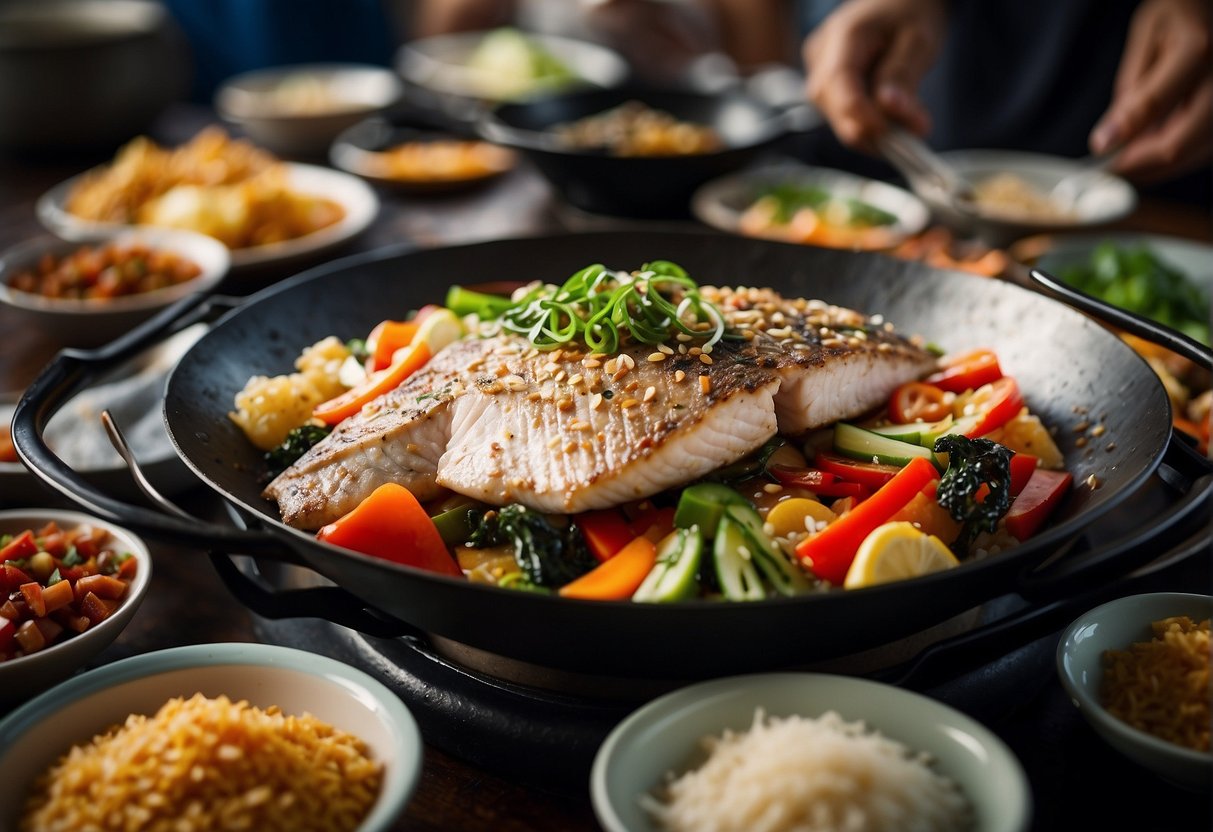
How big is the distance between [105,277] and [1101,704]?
4466 millimetres

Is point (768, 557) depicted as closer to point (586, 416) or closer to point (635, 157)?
point (586, 416)

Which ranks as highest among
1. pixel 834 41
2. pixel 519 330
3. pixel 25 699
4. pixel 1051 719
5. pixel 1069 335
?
pixel 834 41

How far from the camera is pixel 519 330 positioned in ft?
10.5

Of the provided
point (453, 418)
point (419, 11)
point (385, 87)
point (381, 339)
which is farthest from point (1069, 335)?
point (419, 11)

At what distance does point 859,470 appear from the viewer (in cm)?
290

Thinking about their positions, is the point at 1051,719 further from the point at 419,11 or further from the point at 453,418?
the point at 419,11

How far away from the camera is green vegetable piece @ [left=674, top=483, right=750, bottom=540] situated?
2.59 m

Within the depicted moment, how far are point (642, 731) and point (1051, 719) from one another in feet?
3.81

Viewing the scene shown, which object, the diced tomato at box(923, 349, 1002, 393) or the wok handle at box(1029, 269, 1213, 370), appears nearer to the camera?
the wok handle at box(1029, 269, 1213, 370)

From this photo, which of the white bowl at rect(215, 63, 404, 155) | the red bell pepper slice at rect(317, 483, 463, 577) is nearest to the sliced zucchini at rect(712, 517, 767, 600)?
the red bell pepper slice at rect(317, 483, 463, 577)

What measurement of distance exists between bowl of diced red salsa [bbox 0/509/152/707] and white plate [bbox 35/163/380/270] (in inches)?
94.8

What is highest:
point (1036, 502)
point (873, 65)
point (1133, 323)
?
point (873, 65)

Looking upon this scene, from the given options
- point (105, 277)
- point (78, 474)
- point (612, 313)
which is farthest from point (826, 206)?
point (78, 474)

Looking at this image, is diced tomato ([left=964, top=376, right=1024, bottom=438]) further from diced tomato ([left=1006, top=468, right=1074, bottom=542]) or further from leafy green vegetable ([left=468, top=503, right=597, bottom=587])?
leafy green vegetable ([left=468, top=503, right=597, bottom=587])
